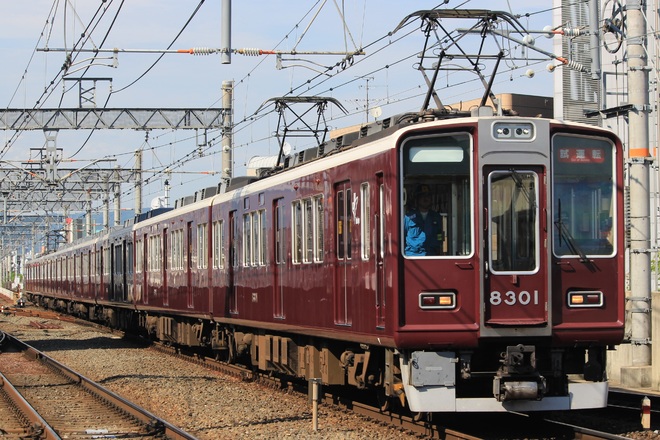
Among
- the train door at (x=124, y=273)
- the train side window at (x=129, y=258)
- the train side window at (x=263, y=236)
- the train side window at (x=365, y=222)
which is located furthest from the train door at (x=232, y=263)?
the train door at (x=124, y=273)

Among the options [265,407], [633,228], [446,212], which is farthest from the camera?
[633,228]

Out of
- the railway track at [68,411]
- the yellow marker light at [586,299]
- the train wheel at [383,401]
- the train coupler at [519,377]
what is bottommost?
the railway track at [68,411]

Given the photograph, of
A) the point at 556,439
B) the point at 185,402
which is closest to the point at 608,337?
the point at 556,439

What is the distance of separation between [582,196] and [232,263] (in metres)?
7.99

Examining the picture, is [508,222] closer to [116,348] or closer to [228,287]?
[228,287]

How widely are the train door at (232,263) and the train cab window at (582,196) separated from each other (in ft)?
25.0

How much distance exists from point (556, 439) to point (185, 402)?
219 inches

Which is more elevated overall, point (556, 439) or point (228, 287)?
point (228, 287)

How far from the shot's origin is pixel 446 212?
9.95 m

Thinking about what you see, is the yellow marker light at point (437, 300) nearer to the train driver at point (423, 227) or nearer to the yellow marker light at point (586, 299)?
the train driver at point (423, 227)

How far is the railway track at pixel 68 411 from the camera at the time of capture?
11425mm

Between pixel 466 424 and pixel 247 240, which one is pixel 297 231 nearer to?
pixel 247 240

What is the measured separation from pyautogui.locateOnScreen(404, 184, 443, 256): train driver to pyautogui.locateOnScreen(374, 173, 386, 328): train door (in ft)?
1.15

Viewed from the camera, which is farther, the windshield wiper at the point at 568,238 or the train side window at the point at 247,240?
the train side window at the point at 247,240
